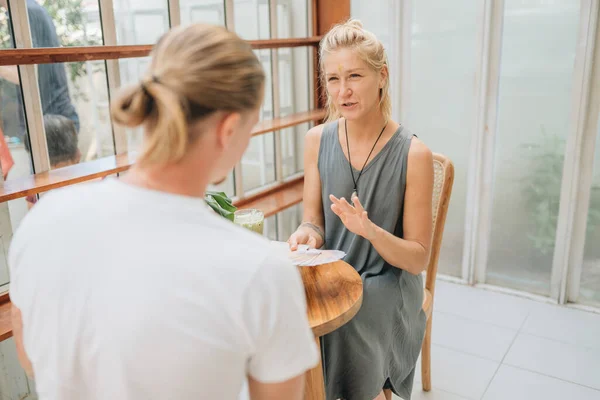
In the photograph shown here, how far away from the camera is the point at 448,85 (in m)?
2.97

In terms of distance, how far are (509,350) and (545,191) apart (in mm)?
881

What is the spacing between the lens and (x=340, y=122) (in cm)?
192

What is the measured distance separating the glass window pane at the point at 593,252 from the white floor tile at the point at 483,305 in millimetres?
289

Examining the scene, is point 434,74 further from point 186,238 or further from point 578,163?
point 186,238

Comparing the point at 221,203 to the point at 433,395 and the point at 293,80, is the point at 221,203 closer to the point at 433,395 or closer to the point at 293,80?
the point at 433,395

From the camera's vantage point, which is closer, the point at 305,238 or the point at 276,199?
the point at 305,238

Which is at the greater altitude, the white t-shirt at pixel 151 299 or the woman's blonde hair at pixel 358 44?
the woman's blonde hair at pixel 358 44

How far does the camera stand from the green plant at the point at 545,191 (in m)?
2.74

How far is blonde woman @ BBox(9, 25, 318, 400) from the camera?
0.69 meters

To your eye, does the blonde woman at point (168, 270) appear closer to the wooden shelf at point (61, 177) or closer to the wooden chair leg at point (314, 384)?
the wooden chair leg at point (314, 384)

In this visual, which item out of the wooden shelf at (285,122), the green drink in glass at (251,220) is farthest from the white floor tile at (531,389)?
the wooden shelf at (285,122)

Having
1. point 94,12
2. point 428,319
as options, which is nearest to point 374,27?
point 94,12

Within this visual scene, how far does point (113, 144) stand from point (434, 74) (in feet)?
5.78

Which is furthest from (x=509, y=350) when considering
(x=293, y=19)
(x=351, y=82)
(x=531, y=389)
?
(x=293, y=19)
